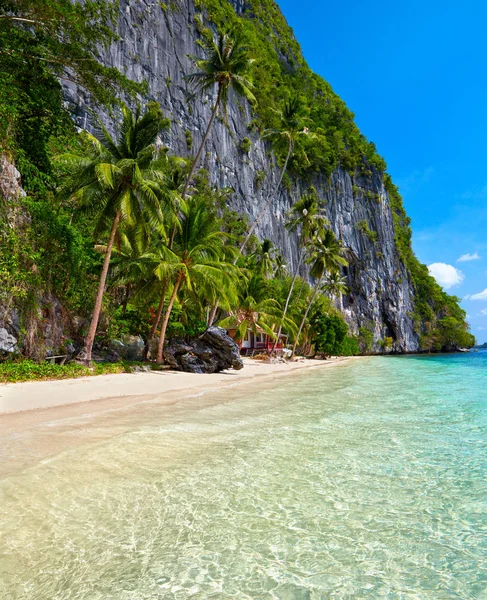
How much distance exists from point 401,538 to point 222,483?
173 cm

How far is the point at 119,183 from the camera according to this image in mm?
14273

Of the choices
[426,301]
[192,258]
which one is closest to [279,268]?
[192,258]

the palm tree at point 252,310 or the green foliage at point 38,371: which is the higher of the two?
the palm tree at point 252,310

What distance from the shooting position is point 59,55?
14.7 m

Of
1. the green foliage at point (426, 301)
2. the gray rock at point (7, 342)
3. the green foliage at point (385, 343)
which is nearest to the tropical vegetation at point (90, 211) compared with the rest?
the gray rock at point (7, 342)

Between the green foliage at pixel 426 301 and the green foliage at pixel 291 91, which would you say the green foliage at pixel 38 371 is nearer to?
the green foliage at pixel 291 91

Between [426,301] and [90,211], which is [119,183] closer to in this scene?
[90,211]

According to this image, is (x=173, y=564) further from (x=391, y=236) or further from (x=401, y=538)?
(x=391, y=236)

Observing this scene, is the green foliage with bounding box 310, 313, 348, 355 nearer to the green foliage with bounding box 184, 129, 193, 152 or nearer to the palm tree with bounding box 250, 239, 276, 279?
the palm tree with bounding box 250, 239, 276, 279

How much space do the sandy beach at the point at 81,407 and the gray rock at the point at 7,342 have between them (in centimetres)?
180

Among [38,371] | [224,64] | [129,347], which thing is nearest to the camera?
[38,371]

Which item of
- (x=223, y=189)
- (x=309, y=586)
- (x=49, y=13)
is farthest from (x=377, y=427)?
(x=223, y=189)

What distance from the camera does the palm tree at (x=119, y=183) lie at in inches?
536

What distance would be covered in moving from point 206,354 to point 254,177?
118 ft
